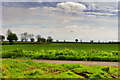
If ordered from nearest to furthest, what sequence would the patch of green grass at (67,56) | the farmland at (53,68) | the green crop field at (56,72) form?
the green crop field at (56,72) → the farmland at (53,68) → the patch of green grass at (67,56)

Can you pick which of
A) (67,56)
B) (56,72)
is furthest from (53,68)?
(67,56)

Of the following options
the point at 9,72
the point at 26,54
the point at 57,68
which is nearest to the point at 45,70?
the point at 57,68

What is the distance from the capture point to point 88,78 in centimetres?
643

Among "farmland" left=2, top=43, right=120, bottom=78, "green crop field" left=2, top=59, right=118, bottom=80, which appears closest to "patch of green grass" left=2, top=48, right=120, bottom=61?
"farmland" left=2, top=43, right=120, bottom=78

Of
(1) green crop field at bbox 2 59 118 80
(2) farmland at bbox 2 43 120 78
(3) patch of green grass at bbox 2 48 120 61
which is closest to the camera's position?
(1) green crop field at bbox 2 59 118 80

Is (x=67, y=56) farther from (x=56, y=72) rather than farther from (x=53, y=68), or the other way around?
(x=56, y=72)

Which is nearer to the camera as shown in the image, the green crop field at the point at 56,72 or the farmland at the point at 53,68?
the green crop field at the point at 56,72

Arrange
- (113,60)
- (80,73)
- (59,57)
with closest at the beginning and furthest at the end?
(80,73) < (113,60) < (59,57)

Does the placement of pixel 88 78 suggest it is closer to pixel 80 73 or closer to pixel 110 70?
pixel 80 73

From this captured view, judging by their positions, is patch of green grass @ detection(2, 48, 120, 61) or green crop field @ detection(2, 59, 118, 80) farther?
patch of green grass @ detection(2, 48, 120, 61)

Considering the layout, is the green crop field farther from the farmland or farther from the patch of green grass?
the patch of green grass

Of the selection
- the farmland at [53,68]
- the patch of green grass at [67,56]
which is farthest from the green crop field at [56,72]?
the patch of green grass at [67,56]

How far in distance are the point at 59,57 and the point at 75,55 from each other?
61.0 inches

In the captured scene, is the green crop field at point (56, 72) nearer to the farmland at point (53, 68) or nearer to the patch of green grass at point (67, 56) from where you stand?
the farmland at point (53, 68)
